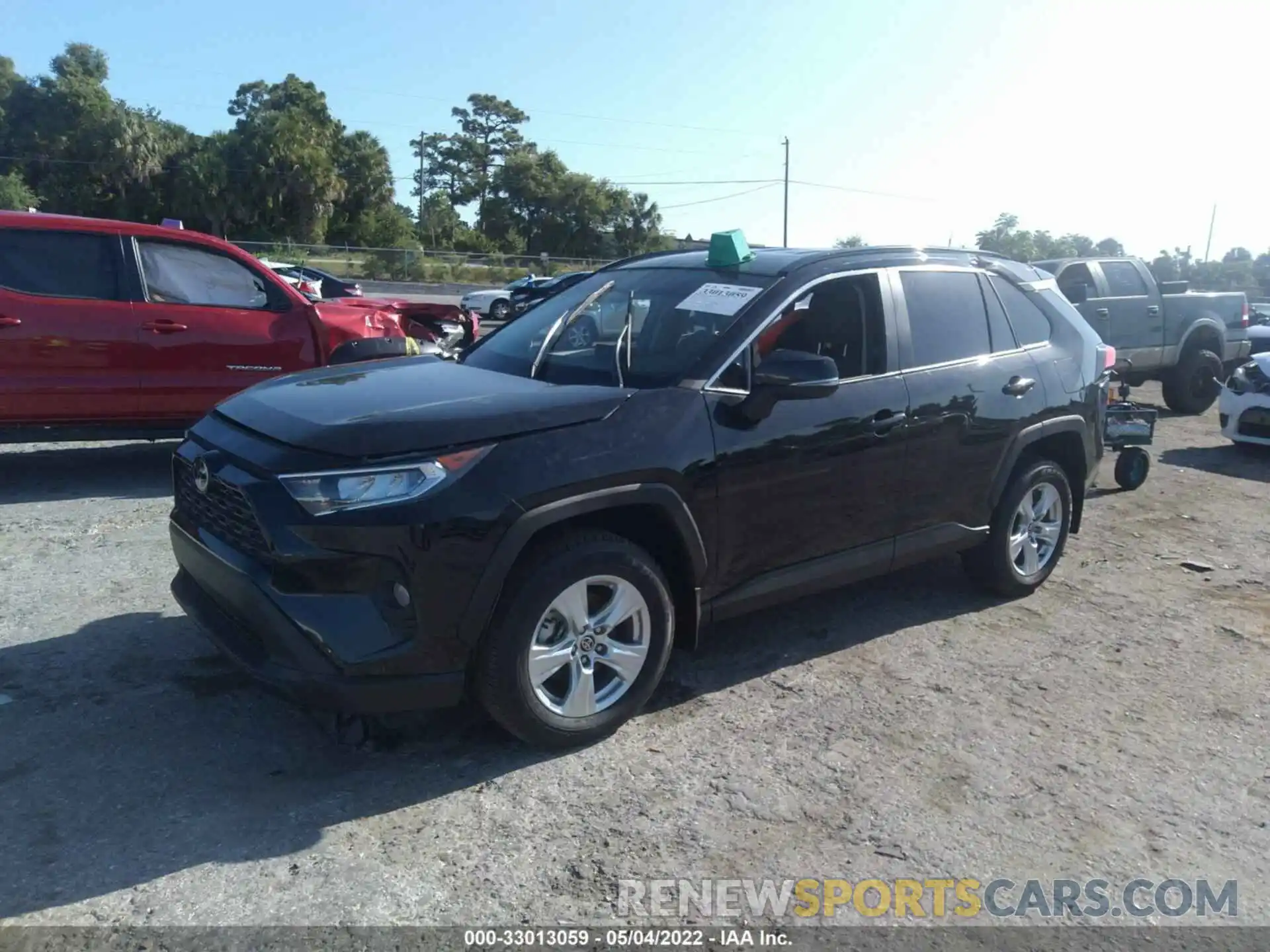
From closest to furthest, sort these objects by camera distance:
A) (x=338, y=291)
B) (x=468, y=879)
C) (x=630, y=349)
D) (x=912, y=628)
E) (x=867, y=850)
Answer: (x=468, y=879)
(x=867, y=850)
(x=630, y=349)
(x=912, y=628)
(x=338, y=291)

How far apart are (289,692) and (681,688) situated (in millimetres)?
1707

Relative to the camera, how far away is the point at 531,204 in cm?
6319

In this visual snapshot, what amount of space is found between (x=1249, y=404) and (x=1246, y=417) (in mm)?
129

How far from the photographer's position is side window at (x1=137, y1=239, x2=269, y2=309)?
7.28 meters

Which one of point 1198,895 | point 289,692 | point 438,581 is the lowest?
point 1198,895

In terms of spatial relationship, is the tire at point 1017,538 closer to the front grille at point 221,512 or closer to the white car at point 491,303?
the front grille at point 221,512

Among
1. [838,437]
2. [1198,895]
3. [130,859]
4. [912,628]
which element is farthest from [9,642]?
[1198,895]

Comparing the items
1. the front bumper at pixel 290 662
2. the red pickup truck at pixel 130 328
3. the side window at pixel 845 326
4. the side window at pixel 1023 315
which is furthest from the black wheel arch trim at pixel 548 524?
the red pickup truck at pixel 130 328

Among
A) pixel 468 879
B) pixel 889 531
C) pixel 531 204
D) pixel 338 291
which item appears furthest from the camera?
pixel 531 204

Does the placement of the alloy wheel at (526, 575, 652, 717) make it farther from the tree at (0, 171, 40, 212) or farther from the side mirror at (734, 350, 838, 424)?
the tree at (0, 171, 40, 212)

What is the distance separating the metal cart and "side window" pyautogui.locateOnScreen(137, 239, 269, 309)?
6.54 meters

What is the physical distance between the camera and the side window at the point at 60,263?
22.4ft

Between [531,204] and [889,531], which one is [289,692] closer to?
[889,531]

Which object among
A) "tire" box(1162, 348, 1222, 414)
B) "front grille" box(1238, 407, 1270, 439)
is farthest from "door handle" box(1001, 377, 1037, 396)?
"tire" box(1162, 348, 1222, 414)
